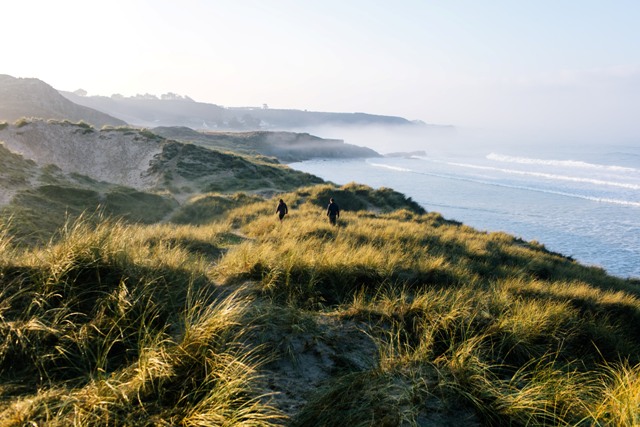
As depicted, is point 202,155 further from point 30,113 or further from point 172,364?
point 30,113

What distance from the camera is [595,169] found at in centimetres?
6950

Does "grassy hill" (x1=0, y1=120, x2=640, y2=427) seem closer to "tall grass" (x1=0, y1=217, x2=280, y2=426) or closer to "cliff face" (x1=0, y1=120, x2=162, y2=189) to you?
"tall grass" (x1=0, y1=217, x2=280, y2=426)

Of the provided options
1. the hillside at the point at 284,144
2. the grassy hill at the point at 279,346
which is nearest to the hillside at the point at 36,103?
the hillside at the point at 284,144

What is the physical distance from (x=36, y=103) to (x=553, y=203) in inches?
4479

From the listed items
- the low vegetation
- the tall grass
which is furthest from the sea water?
the tall grass

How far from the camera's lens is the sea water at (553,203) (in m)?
26.3

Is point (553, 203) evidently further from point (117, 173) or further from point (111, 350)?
point (111, 350)

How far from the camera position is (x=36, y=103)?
9238 centimetres

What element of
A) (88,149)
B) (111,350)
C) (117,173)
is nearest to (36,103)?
(88,149)

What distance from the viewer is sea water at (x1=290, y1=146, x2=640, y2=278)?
26312mm

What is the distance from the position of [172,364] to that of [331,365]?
1633 mm

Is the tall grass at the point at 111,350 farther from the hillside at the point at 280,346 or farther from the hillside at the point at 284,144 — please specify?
the hillside at the point at 284,144

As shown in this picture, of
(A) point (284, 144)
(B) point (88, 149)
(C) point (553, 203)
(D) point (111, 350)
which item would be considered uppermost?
(A) point (284, 144)

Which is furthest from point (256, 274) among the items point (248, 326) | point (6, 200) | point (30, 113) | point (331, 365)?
point (30, 113)
